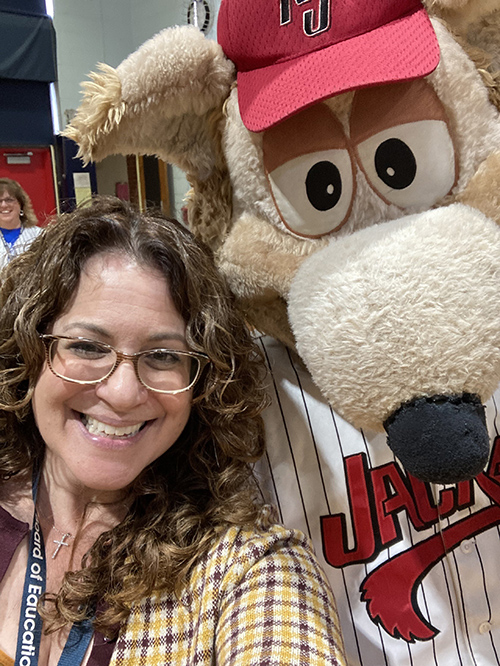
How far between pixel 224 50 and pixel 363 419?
602 millimetres

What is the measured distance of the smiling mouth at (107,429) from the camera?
88 centimetres

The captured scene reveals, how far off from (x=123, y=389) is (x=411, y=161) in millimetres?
523

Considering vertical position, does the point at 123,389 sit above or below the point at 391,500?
above

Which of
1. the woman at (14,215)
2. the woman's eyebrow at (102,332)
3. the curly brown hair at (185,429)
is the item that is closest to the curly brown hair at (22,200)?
the woman at (14,215)

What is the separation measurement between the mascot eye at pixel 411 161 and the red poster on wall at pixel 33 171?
4.34m

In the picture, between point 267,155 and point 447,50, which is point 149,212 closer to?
point 267,155

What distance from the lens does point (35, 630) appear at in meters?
0.89

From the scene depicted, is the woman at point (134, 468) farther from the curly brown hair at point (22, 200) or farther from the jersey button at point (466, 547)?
the curly brown hair at point (22, 200)

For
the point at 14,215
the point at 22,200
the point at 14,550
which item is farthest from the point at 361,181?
the point at 22,200

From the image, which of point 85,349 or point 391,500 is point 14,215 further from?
point 391,500

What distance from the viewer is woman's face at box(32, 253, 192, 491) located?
0.87 metres

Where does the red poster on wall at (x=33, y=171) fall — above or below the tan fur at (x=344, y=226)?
above

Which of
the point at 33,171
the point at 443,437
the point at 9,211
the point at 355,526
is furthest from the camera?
the point at 33,171

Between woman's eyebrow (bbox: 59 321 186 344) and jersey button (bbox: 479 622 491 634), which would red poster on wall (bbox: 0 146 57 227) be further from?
jersey button (bbox: 479 622 491 634)
